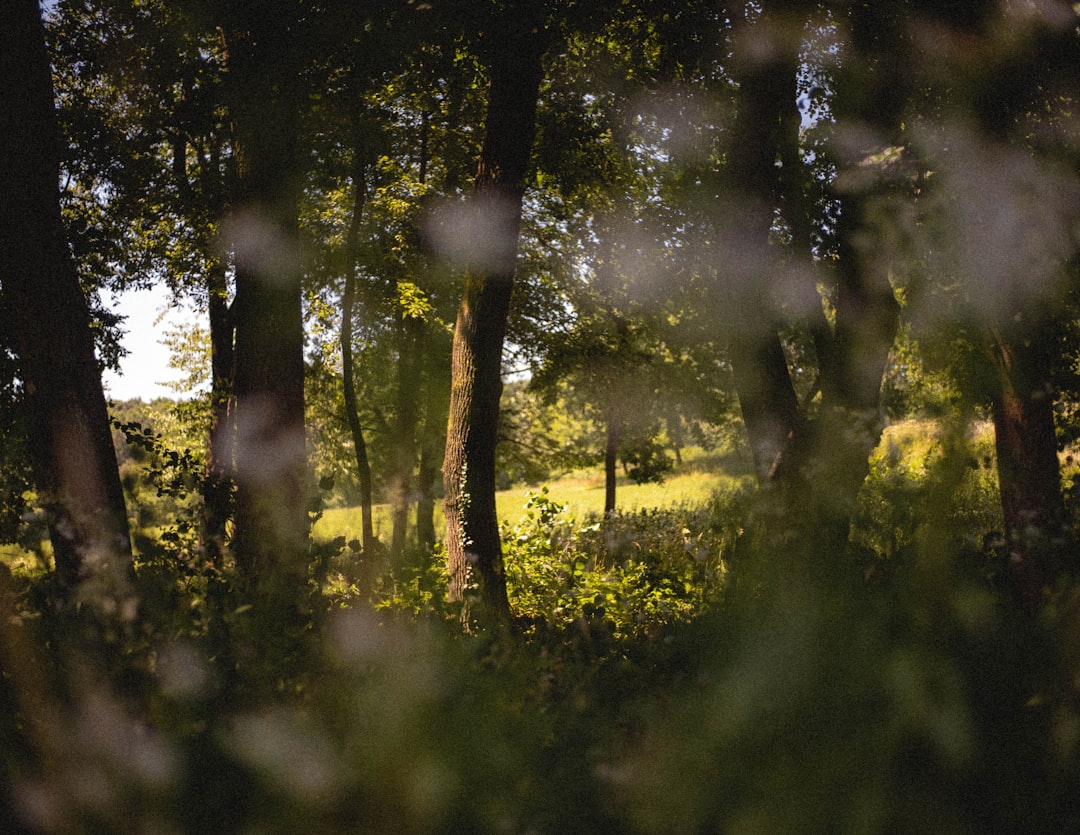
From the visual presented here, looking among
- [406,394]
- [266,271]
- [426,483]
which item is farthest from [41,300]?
[426,483]

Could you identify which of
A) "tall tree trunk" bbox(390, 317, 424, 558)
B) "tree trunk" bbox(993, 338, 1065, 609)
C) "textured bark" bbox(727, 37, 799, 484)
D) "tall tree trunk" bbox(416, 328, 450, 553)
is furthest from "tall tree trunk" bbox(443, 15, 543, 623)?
"tall tree trunk" bbox(390, 317, 424, 558)

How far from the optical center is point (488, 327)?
7.12 metres

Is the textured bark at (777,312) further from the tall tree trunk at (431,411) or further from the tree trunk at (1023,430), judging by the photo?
the tall tree trunk at (431,411)

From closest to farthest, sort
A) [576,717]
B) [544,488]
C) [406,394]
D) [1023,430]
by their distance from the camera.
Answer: [576,717] → [1023,430] → [544,488] → [406,394]

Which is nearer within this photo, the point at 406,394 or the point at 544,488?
the point at 544,488

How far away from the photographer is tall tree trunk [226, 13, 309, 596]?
21.8ft

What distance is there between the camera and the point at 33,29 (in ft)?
16.7

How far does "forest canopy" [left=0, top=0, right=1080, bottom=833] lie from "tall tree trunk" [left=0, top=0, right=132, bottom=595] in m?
0.02

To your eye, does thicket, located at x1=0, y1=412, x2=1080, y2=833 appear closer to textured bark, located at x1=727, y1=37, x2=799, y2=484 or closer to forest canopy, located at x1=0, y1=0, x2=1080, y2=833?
forest canopy, located at x1=0, y1=0, x2=1080, y2=833

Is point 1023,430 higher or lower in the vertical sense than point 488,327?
lower

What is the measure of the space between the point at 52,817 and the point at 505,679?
1.43 meters

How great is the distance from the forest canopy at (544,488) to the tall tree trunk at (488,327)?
0.12 feet

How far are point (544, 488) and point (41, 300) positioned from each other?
5.76 m

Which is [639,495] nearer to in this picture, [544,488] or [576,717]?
[544,488]
